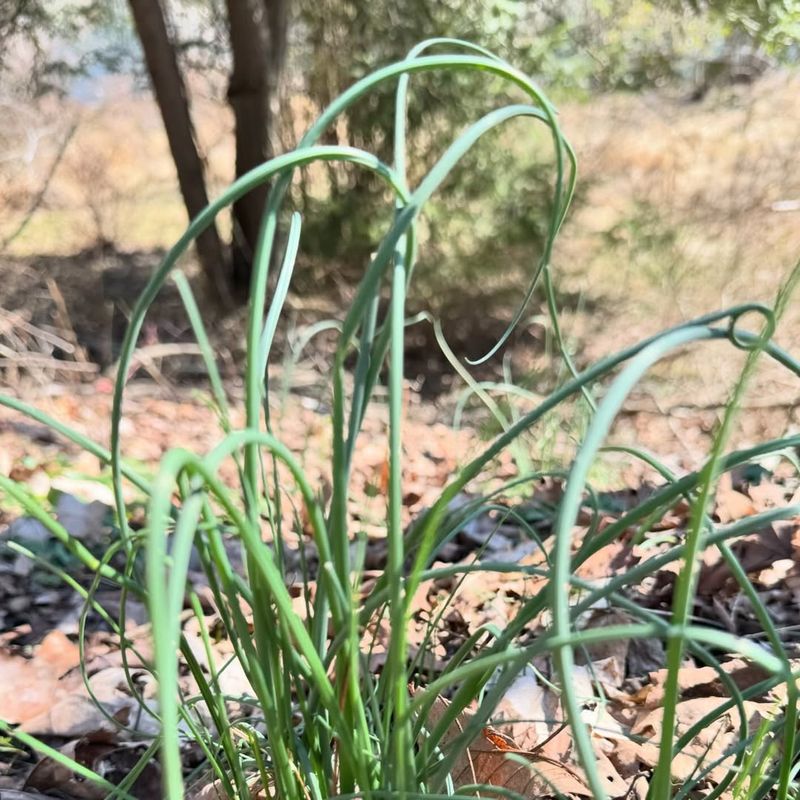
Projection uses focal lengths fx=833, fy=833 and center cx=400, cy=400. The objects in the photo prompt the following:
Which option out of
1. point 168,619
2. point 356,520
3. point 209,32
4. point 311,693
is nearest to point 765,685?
point 311,693

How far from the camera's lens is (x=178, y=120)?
Result: 13.8ft

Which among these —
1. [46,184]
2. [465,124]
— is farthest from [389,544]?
[465,124]

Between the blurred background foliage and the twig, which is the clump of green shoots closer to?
the twig

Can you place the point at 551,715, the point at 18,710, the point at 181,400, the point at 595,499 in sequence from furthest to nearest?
the point at 181,400 < the point at 18,710 < the point at 551,715 < the point at 595,499

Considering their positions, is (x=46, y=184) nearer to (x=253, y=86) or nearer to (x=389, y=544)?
(x=253, y=86)

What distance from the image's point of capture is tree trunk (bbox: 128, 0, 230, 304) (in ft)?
12.9

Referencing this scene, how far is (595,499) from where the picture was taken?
76cm

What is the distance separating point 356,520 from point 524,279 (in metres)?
2.91

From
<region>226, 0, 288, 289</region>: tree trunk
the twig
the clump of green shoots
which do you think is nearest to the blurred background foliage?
<region>226, 0, 288, 289</region>: tree trunk

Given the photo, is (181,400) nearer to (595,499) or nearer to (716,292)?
(716,292)

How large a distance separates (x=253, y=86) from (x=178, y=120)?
16.4 inches

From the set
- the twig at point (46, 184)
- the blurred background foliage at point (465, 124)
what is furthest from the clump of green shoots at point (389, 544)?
the blurred background foliage at point (465, 124)

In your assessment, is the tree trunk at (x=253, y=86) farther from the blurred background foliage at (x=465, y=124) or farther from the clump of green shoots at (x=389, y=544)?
the clump of green shoots at (x=389, y=544)

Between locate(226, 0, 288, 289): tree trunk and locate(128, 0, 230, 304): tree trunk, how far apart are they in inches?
7.2
